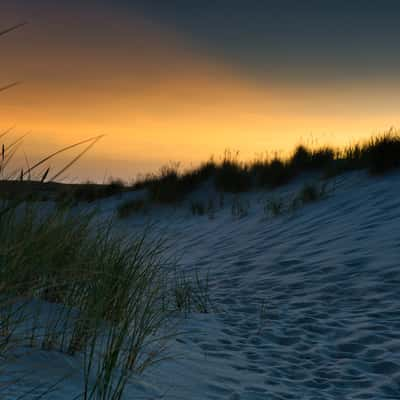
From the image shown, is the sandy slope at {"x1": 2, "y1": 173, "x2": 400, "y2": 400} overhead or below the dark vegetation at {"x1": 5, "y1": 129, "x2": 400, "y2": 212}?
below

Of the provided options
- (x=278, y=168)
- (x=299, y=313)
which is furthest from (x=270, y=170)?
(x=299, y=313)

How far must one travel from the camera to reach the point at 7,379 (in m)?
1.61

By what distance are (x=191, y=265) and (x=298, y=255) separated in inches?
52.7

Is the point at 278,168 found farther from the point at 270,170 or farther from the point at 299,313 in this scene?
the point at 299,313

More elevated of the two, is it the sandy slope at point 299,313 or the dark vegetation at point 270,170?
the dark vegetation at point 270,170

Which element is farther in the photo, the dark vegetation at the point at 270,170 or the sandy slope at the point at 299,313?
the dark vegetation at the point at 270,170

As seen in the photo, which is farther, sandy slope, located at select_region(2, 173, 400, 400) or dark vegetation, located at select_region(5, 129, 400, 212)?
dark vegetation, located at select_region(5, 129, 400, 212)

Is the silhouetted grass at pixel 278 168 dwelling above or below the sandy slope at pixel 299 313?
above

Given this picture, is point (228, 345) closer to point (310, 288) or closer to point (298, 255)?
point (310, 288)

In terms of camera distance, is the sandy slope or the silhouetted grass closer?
the sandy slope

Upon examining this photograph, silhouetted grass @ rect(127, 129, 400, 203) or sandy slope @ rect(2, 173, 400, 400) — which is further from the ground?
silhouetted grass @ rect(127, 129, 400, 203)

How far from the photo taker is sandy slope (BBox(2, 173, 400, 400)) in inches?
91.7

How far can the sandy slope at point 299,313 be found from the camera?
7.64 feet

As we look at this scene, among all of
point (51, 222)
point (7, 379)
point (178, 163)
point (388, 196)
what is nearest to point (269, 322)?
point (51, 222)
